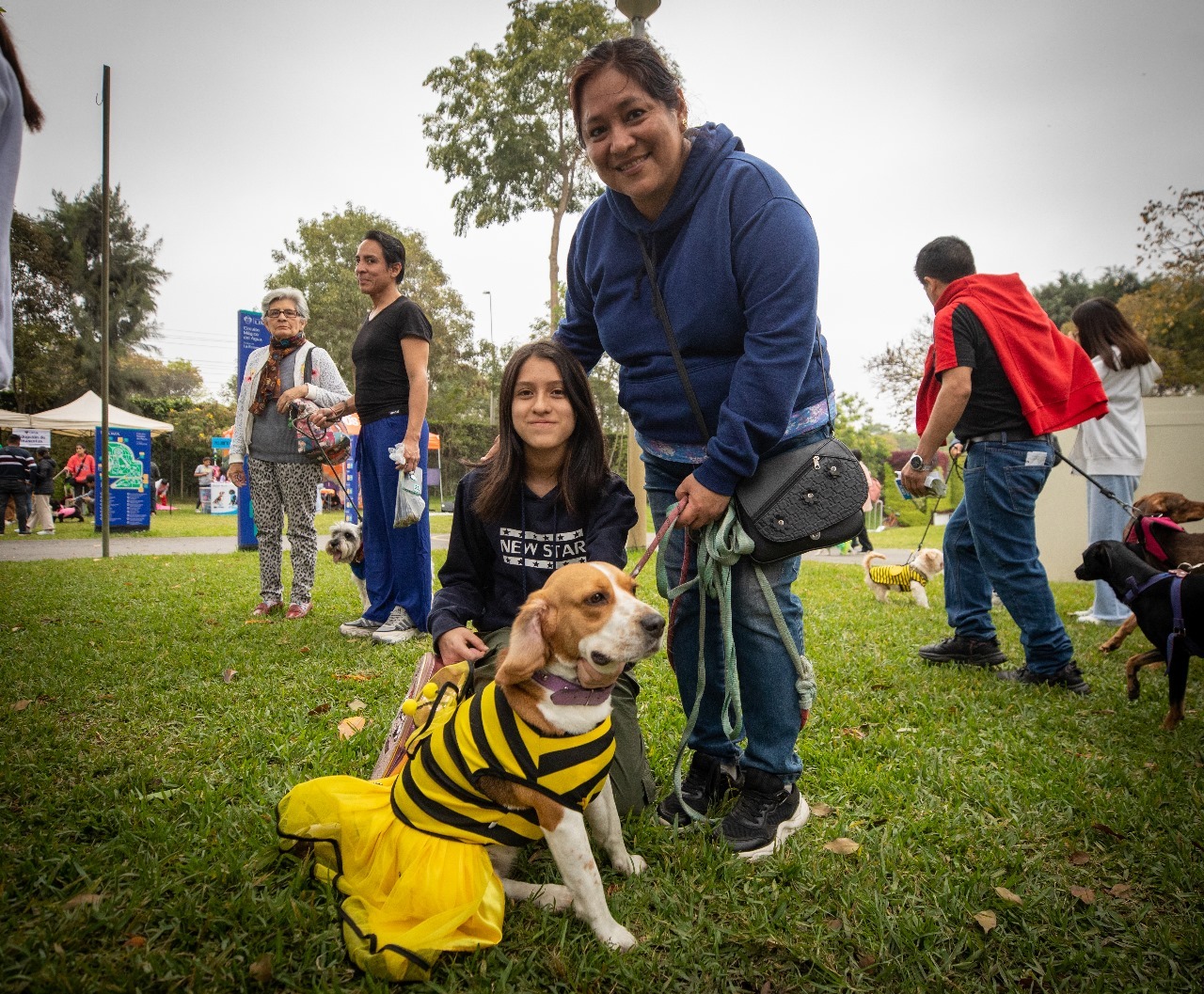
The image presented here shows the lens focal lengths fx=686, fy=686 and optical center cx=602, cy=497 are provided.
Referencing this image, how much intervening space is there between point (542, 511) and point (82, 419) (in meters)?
23.5

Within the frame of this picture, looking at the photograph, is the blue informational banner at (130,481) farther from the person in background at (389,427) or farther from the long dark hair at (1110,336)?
the long dark hair at (1110,336)

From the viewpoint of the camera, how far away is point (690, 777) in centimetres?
263

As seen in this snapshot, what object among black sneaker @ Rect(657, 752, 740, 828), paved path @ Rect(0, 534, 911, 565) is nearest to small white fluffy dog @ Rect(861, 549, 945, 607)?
paved path @ Rect(0, 534, 911, 565)

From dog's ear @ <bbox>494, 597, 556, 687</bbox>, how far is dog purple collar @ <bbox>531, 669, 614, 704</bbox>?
43 mm

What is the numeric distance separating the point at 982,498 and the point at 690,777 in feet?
8.23

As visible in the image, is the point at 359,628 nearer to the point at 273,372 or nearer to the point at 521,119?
the point at 273,372

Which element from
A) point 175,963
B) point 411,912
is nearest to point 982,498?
point 411,912

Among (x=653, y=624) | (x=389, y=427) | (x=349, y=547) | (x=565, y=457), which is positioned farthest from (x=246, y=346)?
(x=653, y=624)

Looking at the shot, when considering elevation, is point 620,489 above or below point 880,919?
above

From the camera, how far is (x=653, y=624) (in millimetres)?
1928

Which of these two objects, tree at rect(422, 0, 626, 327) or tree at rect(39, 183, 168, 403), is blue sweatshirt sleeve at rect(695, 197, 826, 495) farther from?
tree at rect(39, 183, 168, 403)

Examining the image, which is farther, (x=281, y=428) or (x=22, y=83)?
(x=281, y=428)

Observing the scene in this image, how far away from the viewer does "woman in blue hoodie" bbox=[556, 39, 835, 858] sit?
6.81 ft

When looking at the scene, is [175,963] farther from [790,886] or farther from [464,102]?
[464,102]
